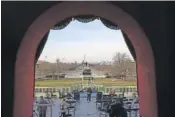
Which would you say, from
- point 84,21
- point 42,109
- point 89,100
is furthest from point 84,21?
point 42,109

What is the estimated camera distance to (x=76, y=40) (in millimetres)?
1989

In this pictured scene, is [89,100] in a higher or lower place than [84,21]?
lower

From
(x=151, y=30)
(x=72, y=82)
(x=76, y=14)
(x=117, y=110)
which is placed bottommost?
(x=117, y=110)

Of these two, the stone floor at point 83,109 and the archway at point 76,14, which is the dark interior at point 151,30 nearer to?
the archway at point 76,14

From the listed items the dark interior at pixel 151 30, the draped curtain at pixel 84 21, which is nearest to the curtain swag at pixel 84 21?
the draped curtain at pixel 84 21

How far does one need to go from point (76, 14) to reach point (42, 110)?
71cm

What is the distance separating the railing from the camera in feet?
6.40

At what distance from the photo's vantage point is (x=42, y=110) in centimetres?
198

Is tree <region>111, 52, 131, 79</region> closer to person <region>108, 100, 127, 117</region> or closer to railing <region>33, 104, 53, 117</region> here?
person <region>108, 100, 127, 117</region>

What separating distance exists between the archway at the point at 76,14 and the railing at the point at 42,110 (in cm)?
4

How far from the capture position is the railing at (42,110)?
1.95 metres

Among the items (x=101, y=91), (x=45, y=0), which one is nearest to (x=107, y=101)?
(x=101, y=91)

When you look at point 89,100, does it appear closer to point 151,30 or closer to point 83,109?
point 83,109

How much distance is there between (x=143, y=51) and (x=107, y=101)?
→ 0.46 m
